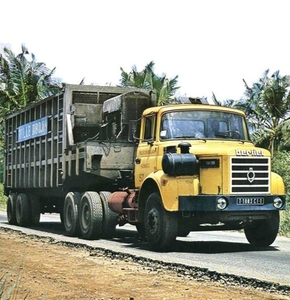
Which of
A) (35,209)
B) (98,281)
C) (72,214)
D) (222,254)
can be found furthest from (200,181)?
(35,209)

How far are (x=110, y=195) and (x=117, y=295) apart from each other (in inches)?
278

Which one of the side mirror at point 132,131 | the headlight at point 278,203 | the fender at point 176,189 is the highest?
the side mirror at point 132,131

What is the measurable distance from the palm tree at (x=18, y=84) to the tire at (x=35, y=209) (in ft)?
63.5

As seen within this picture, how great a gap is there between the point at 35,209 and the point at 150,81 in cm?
1979

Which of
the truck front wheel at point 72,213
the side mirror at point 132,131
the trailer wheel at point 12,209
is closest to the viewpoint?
the side mirror at point 132,131

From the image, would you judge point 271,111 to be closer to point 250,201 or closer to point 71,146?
point 71,146

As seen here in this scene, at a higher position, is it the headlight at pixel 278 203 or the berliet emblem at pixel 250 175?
the berliet emblem at pixel 250 175

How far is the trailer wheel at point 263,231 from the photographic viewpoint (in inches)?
479

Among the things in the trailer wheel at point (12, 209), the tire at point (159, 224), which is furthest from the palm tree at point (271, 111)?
the tire at point (159, 224)

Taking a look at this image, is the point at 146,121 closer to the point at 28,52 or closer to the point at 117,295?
the point at 117,295

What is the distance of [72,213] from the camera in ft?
49.7

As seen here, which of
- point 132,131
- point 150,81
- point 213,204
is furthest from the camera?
point 150,81

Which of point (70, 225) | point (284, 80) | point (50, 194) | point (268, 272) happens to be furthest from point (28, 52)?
point (268, 272)

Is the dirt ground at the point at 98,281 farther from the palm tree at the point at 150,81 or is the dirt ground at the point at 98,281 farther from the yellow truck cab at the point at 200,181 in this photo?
the palm tree at the point at 150,81
